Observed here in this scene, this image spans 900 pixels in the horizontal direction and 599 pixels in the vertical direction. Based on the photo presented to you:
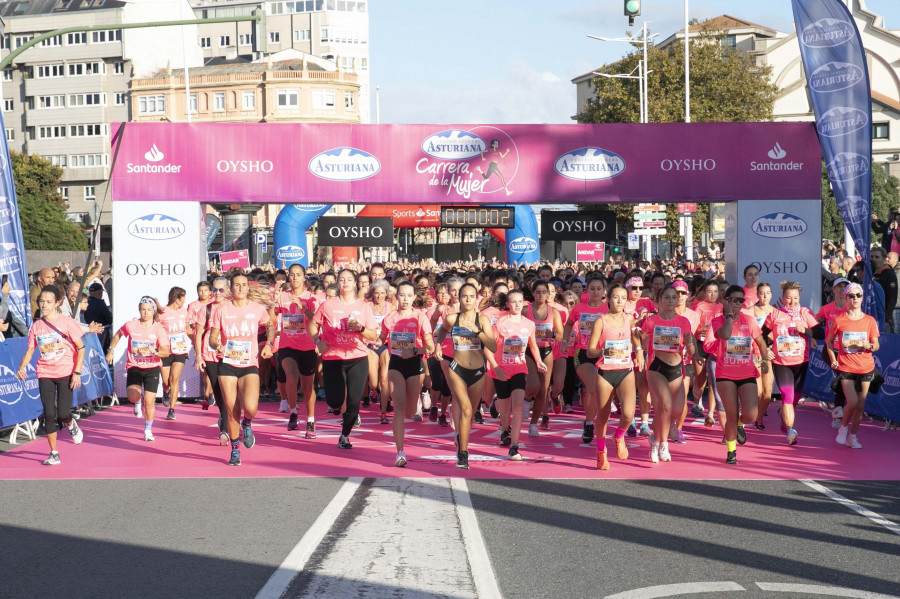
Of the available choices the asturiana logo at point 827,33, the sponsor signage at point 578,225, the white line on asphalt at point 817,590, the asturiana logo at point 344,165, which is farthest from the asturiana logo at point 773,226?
the white line on asphalt at point 817,590

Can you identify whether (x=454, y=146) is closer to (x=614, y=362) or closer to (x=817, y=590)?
(x=614, y=362)

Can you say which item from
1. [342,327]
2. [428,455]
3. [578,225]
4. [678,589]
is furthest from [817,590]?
[578,225]

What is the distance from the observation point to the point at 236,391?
11.1 metres

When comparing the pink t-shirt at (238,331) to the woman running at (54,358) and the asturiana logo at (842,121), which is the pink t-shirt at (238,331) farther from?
the asturiana logo at (842,121)

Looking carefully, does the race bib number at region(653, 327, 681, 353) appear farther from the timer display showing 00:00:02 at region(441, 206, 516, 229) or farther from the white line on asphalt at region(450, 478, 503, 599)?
the timer display showing 00:00:02 at region(441, 206, 516, 229)

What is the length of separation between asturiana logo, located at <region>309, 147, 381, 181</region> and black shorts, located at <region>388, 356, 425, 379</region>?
20.5ft

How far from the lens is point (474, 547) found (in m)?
7.39

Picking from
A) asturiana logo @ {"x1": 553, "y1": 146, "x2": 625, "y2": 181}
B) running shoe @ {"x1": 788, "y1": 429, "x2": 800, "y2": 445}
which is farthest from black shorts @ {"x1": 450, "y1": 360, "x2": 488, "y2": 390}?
asturiana logo @ {"x1": 553, "y1": 146, "x2": 625, "y2": 181}

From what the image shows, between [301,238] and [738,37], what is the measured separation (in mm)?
77408

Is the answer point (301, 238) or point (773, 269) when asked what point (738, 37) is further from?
point (773, 269)

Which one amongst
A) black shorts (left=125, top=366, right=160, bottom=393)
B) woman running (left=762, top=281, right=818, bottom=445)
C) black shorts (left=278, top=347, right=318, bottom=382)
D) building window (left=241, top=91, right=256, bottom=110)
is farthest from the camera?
building window (left=241, top=91, right=256, bottom=110)

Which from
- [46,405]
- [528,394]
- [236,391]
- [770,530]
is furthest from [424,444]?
[770,530]

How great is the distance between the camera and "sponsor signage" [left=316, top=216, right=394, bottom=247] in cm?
2120

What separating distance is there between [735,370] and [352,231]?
36.7 ft
